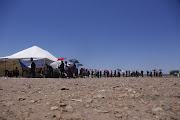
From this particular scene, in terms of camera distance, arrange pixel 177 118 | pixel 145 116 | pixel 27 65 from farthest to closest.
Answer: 1. pixel 27 65
2. pixel 145 116
3. pixel 177 118

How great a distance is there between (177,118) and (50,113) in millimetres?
2193

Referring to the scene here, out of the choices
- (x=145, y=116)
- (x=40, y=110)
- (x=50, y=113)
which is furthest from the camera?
→ (x=40, y=110)

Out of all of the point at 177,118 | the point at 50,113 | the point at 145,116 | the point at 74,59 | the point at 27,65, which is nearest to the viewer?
the point at 177,118

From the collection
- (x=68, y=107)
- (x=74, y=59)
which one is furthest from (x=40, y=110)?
(x=74, y=59)

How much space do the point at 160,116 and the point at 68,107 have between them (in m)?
1.75

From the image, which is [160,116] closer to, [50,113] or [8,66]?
[50,113]

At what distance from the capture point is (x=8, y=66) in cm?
2197

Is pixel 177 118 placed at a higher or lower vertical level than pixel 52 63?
lower

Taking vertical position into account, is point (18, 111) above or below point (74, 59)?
below

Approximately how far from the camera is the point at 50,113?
260cm

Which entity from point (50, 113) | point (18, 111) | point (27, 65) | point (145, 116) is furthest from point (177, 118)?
point (27, 65)

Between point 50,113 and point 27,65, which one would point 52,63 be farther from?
point 50,113

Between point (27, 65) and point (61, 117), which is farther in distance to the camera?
point (27, 65)

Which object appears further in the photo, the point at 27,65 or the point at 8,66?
the point at 8,66
